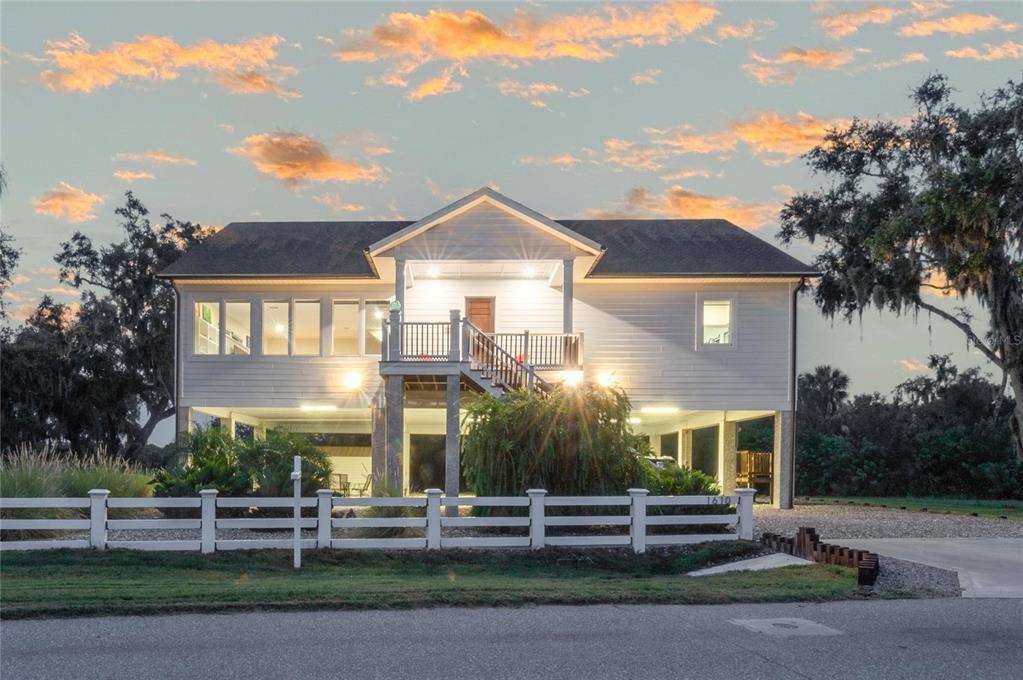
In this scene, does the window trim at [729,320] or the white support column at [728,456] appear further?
the white support column at [728,456]

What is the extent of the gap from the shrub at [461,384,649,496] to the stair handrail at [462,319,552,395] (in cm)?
307

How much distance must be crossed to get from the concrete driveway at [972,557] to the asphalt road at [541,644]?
5.77ft

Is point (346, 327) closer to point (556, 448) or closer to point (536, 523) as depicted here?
point (556, 448)

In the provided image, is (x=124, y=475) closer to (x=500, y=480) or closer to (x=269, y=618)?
(x=500, y=480)

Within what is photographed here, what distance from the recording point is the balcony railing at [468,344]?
866 inches

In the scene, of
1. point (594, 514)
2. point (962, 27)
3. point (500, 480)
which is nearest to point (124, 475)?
point (500, 480)

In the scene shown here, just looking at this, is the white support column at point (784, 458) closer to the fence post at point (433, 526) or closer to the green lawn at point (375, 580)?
the green lawn at point (375, 580)

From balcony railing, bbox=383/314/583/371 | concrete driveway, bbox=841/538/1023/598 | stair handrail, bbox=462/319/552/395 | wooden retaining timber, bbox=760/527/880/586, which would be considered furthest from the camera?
balcony railing, bbox=383/314/583/371

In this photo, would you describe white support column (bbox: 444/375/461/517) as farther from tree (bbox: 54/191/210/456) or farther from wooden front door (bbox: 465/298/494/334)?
tree (bbox: 54/191/210/456)

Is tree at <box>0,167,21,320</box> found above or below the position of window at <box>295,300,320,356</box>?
above

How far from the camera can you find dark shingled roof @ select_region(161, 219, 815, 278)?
82.4 ft

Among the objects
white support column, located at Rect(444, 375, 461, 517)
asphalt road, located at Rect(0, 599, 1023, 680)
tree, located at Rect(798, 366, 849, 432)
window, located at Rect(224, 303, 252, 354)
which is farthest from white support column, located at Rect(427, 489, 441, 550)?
tree, located at Rect(798, 366, 849, 432)

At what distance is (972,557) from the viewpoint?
15445mm

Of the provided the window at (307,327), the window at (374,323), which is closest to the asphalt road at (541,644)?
the window at (374,323)
